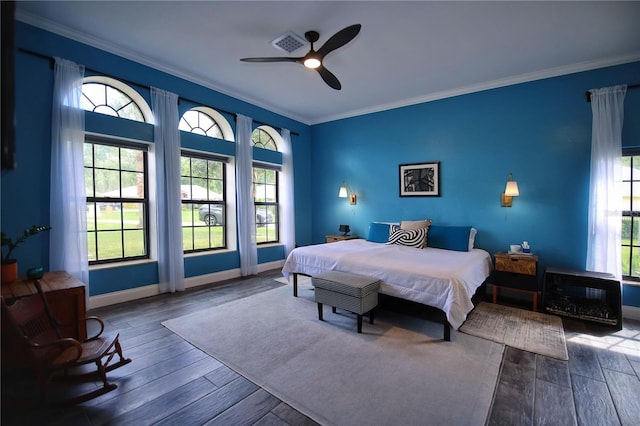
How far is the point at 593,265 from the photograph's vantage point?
349 centimetres

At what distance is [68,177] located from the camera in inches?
124

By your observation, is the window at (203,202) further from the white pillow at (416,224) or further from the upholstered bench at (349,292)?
the white pillow at (416,224)

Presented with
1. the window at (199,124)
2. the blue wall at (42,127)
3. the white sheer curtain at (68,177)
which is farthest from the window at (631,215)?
the white sheer curtain at (68,177)

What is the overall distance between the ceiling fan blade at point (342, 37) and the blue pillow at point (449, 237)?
2896 millimetres

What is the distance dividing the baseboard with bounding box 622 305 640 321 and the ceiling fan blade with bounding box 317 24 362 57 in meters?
4.28

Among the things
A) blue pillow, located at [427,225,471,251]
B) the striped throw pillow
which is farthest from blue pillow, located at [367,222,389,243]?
blue pillow, located at [427,225,471,251]

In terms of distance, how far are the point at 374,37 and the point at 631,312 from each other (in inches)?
168

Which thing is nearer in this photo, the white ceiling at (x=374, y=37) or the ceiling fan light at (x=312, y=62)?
the white ceiling at (x=374, y=37)

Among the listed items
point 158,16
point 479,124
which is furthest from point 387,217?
point 158,16

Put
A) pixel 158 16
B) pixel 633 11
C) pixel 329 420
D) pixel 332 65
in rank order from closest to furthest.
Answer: pixel 329 420
pixel 633 11
pixel 158 16
pixel 332 65

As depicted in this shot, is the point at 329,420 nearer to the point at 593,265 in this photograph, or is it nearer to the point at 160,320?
the point at 160,320

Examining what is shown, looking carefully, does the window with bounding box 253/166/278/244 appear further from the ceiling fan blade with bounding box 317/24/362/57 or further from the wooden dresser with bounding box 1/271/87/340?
the wooden dresser with bounding box 1/271/87/340

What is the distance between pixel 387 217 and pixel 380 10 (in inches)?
132

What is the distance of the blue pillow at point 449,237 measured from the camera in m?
4.09
